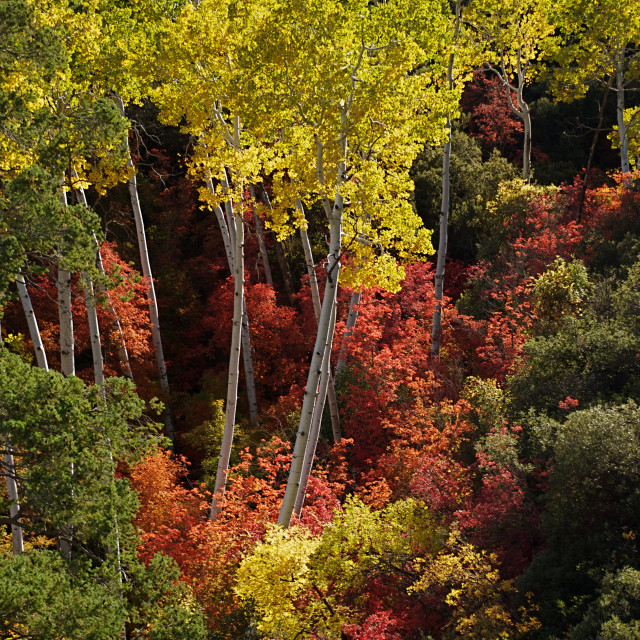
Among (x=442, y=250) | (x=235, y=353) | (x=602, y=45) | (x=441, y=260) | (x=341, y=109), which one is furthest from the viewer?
(x=602, y=45)

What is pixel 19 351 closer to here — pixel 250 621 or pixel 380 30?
pixel 250 621

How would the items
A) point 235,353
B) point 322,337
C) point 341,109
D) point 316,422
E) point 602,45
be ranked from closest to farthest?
point 322,337
point 341,109
point 316,422
point 235,353
point 602,45

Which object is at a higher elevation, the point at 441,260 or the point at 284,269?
the point at 284,269

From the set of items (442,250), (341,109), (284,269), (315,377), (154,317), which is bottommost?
(315,377)

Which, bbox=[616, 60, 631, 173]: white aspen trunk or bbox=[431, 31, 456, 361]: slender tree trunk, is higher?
bbox=[616, 60, 631, 173]: white aspen trunk

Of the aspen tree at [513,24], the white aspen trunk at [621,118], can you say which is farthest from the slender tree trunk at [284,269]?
the white aspen trunk at [621,118]

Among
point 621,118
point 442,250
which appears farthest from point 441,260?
point 621,118

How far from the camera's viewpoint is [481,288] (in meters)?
19.6

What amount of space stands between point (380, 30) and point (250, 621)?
940cm

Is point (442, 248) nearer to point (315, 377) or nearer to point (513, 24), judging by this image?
point (315, 377)

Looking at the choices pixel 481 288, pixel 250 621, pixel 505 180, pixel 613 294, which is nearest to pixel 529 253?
pixel 481 288

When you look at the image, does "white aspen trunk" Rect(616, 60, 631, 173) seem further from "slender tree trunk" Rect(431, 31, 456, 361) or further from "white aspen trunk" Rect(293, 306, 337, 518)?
"white aspen trunk" Rect(293, 306, 337, 518)

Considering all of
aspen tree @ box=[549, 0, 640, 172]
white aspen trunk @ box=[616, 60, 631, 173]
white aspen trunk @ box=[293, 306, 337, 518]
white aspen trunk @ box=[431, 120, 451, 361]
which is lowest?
white aspen trunk @ box=[293, 306, 337, 518]

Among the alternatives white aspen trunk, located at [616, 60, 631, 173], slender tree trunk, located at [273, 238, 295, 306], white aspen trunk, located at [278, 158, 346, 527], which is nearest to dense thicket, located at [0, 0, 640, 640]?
white aspen trunk, located at [278, 158, 346, 527]
